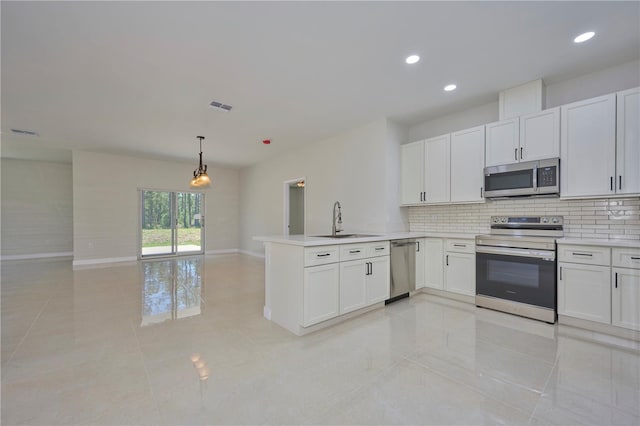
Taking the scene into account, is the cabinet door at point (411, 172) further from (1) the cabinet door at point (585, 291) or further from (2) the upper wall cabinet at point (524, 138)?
(1) the cabinet door at point (585, 291)

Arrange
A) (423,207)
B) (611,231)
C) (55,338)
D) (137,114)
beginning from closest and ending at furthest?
(55,338) < (611,231) < (137,114) < (423,207)

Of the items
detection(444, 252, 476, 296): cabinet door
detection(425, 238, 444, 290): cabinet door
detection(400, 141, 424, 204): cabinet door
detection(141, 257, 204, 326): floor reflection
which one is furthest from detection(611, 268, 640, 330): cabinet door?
detection(141, 257, 204, 326): floor reflection

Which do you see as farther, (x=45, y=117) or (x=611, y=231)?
(x=45, y=117)

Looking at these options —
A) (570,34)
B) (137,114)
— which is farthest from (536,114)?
(137,114)

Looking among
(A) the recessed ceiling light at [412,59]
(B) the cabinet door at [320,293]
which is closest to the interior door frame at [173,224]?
(B) the cabinet door at [320,293]

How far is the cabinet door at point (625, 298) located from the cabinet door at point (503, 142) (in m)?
1.49

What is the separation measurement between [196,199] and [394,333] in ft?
24.3

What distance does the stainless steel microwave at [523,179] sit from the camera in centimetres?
304

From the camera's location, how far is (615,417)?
158 cm

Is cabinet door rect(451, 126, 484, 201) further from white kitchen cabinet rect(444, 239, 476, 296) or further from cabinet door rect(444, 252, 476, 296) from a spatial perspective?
cabinet door rect(444, 252, 476, 296)

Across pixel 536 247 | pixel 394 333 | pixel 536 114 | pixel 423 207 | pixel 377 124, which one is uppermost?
pixel 377 124

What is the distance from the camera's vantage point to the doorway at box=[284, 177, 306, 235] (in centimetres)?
671

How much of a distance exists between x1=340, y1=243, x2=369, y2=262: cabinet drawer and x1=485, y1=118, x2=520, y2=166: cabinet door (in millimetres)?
1979

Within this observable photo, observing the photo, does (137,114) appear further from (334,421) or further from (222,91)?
(334,421)
